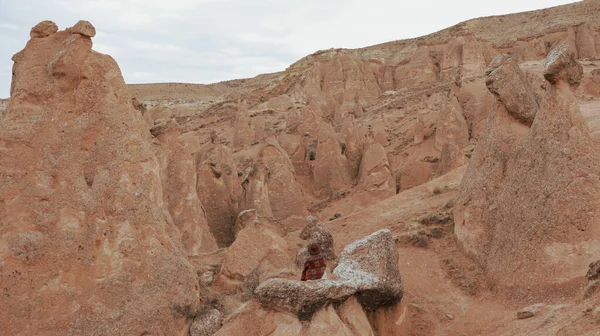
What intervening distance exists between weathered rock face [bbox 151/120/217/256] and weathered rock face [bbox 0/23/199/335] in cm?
349

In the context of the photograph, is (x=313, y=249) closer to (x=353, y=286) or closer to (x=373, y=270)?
(x=353, y=286)

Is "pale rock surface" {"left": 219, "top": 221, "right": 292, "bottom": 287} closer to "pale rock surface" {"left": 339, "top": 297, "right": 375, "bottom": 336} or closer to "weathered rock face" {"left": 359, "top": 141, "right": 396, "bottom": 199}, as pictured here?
"pale rock surface" {"left": 339, "top": 297, "right": 375, "bottom": 336}

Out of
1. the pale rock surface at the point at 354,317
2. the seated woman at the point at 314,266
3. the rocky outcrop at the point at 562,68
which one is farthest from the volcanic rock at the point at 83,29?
the rocky outcrop at the point at 562,68

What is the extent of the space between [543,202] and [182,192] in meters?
7.38

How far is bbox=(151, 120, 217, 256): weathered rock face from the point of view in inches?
462

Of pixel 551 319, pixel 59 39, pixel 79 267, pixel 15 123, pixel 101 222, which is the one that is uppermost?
pixel 59 39

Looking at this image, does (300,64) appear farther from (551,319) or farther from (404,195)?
(551,319)

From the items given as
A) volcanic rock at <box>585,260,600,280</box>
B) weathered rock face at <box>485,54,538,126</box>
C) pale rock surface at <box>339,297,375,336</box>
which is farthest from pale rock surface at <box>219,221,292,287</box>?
weathered rock face at <box>485,54,538,126</box>

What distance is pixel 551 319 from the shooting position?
21.0 ft

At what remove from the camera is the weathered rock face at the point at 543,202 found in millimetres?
8672

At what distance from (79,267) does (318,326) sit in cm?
335

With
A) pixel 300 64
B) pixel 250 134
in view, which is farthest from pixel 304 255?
pixel 300 64

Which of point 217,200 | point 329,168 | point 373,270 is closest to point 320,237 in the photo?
point 373,270

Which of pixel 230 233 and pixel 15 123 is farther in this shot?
pixel 230 233
